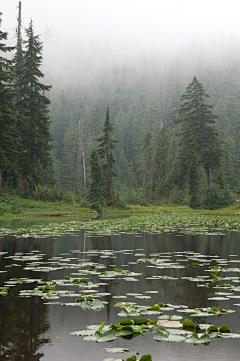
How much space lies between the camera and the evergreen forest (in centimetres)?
3666

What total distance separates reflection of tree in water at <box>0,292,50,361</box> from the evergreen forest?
25.7 m

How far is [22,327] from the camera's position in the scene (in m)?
3.53

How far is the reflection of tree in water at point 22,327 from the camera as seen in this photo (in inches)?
114

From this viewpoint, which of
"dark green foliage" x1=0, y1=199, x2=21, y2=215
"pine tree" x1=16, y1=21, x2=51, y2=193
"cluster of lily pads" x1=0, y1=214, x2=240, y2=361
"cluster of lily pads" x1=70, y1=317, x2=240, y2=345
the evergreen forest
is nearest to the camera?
"cluster of lily pads" x1=70, y1=317, x2=240, y2=345

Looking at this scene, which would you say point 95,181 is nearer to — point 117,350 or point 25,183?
point 25,183

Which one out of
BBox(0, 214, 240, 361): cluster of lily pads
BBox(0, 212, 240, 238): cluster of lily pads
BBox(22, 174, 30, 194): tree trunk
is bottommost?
BBox(0, 212, 240, 238): cluster of lily pads

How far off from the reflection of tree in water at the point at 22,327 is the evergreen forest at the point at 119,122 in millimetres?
25743

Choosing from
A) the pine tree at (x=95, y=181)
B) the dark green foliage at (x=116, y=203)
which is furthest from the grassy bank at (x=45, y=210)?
the dark green foliage at (x=116, y=203)

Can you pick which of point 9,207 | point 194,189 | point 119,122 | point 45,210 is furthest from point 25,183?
point 119,122

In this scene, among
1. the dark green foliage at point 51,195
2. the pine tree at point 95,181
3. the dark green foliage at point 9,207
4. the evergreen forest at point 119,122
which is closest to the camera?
the dark green foliage at point 9,207

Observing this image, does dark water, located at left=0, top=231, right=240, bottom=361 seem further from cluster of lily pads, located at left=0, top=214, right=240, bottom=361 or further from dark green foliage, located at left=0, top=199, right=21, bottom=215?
dark green foliage, located at left=0, top=199, right=21, bottom=215

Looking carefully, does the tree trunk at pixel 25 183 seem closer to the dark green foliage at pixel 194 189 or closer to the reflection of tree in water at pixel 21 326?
the dark green foliage at pixel 194 189

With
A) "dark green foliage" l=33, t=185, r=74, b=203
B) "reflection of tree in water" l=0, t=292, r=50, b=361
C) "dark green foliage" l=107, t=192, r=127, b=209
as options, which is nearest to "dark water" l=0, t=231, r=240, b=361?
"reflection of tree in water" l=0, t=292, r=50, b=361

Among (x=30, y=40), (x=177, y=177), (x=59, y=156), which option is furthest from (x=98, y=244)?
(x=59, y=156)
